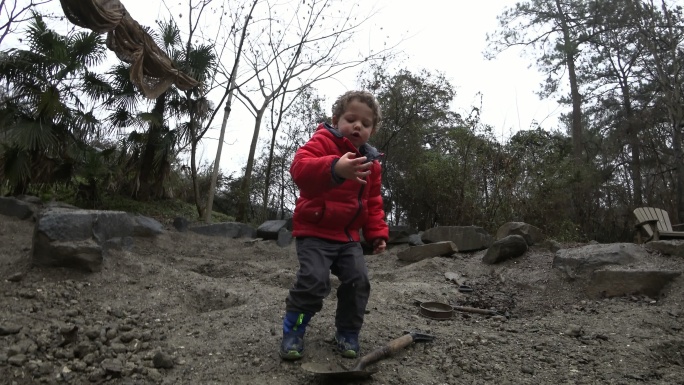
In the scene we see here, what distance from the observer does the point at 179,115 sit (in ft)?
30.4

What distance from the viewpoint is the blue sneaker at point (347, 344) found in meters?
2.13

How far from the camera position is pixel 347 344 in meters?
2.16

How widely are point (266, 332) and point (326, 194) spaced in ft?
2.61

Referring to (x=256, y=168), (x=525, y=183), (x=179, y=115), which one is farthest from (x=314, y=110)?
(x=525, y=183)

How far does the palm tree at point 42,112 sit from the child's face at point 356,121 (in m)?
5.58

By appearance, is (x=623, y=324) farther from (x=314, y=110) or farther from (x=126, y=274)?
(x=314, y=110)

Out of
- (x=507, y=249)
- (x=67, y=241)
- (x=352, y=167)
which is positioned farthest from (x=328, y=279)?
(x=507, y=249)

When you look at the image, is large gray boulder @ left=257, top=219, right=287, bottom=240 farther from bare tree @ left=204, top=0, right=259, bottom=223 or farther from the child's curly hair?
the child's curly hair

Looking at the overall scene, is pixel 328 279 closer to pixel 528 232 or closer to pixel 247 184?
pixel 528 232

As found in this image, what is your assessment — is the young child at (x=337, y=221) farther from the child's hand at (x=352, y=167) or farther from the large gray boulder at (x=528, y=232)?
the large gray boulder at (x=528, y=232)

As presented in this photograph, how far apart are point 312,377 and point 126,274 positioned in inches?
77.8

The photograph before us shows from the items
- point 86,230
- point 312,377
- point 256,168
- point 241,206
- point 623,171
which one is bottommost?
point 312,377

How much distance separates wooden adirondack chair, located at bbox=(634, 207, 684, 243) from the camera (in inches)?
221

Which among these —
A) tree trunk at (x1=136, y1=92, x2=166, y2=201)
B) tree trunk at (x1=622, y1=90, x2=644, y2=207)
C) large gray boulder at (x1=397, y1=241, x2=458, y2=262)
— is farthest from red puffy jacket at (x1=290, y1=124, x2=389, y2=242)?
tree trunk at (x1=622, y1=90, x2=644, y2=207)
